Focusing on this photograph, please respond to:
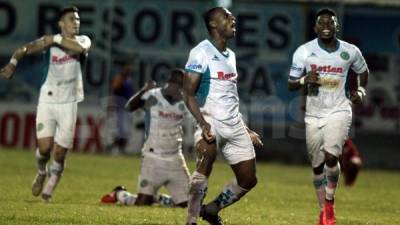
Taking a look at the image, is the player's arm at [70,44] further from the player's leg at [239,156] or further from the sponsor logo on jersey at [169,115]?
the player's leg at [239,156]

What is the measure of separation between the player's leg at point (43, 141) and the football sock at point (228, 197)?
14.0ft

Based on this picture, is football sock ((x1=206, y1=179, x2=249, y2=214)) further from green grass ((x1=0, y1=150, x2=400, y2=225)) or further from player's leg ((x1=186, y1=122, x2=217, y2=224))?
green grass ((x1=0, y1=150, x2=400, y2=225))

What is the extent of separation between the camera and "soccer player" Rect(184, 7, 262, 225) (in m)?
13.6

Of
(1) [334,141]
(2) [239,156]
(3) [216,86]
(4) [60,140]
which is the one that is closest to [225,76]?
(3) [216,86]

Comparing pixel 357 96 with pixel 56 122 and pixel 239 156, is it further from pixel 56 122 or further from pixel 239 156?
pixel 56 122

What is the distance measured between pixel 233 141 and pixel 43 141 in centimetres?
481

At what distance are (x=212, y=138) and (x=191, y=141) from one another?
19243 millimetres

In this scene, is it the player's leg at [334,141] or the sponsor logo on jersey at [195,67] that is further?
the player's leg at [334,141]

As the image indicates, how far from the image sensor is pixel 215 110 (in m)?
13.9

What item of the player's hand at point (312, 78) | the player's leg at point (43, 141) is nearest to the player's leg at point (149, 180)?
the player's leg at point (43, 141)

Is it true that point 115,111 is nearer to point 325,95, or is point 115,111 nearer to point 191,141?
point 191,141

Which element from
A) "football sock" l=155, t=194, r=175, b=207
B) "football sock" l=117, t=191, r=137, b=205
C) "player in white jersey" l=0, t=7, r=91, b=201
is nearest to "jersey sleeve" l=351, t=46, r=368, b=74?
"football sock" l=155, t=194, r=175, b=207

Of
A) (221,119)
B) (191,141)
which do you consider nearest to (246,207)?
(221,119)

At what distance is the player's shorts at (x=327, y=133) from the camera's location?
15406mm
